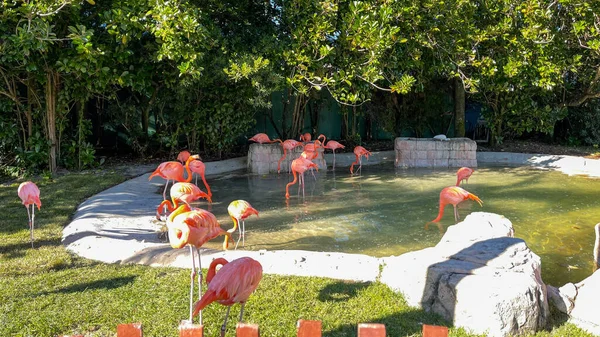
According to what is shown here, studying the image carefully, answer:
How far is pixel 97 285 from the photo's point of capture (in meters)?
3.60

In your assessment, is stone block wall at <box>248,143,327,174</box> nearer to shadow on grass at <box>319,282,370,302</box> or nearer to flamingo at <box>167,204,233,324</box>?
shadow on grass at <box>319,282,370,302</box>

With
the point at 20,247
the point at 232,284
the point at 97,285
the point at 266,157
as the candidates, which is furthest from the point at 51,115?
the point at 232,284

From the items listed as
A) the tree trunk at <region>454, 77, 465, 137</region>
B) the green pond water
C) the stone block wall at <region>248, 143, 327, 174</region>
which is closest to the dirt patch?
the tree trunk at <region>454, 77, 465, 137</region>

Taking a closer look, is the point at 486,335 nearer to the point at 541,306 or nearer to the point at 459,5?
the point at 541,306

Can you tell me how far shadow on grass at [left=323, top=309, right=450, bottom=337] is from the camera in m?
2.88

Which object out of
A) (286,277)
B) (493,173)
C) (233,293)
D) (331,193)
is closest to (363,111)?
(493,173)

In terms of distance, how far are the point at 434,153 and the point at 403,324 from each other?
8.60 meters

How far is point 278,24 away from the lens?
1105 centimetres

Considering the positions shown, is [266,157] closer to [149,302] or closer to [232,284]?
[149,302]

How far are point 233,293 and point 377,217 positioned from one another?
150 inches

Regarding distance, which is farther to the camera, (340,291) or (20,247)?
(20,247)

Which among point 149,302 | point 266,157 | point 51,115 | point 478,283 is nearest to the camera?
point 478,283

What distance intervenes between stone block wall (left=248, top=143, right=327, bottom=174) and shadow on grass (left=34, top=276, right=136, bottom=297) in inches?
257

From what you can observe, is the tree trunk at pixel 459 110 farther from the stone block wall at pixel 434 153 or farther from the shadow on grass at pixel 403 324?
the shadow on grass at pixel 403 324
